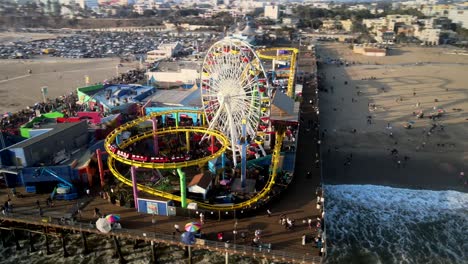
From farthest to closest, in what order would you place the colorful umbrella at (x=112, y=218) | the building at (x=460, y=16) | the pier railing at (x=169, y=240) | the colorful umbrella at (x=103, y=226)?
the building at (x=460, y=16), the colorful umbrella at (x=112, y=218), the colorful umbrella at (x=103, y=226), the pier railing at (x=169, y=240)

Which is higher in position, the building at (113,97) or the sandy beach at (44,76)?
the building at (113,97)

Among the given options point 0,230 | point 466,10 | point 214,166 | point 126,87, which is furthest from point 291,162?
point 466,10

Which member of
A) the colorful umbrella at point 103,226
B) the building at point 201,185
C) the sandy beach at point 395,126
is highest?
the building at point 201,185

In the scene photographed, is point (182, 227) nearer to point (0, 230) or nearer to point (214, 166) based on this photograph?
point (214, 166)

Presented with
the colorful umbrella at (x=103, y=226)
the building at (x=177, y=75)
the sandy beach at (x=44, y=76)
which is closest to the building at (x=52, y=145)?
the colorful umbrella at (x=103, y=226)

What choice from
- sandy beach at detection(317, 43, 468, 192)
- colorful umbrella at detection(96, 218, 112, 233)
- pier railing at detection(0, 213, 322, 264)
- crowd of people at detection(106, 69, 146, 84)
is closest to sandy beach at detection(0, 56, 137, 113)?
crowd of people at detection(106, 69, 146, 84)

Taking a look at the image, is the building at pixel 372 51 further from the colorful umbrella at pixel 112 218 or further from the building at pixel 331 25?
the colorful umbrella at pixel 112 218

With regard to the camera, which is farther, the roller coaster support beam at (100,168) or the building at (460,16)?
the building at (460,16)

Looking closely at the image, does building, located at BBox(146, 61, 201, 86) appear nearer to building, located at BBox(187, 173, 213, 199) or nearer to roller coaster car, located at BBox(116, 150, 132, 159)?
building, located at BBox(187, 173, 213, 199)

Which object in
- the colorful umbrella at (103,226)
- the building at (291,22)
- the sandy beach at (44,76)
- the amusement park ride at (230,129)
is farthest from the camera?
the building at (291,22)
